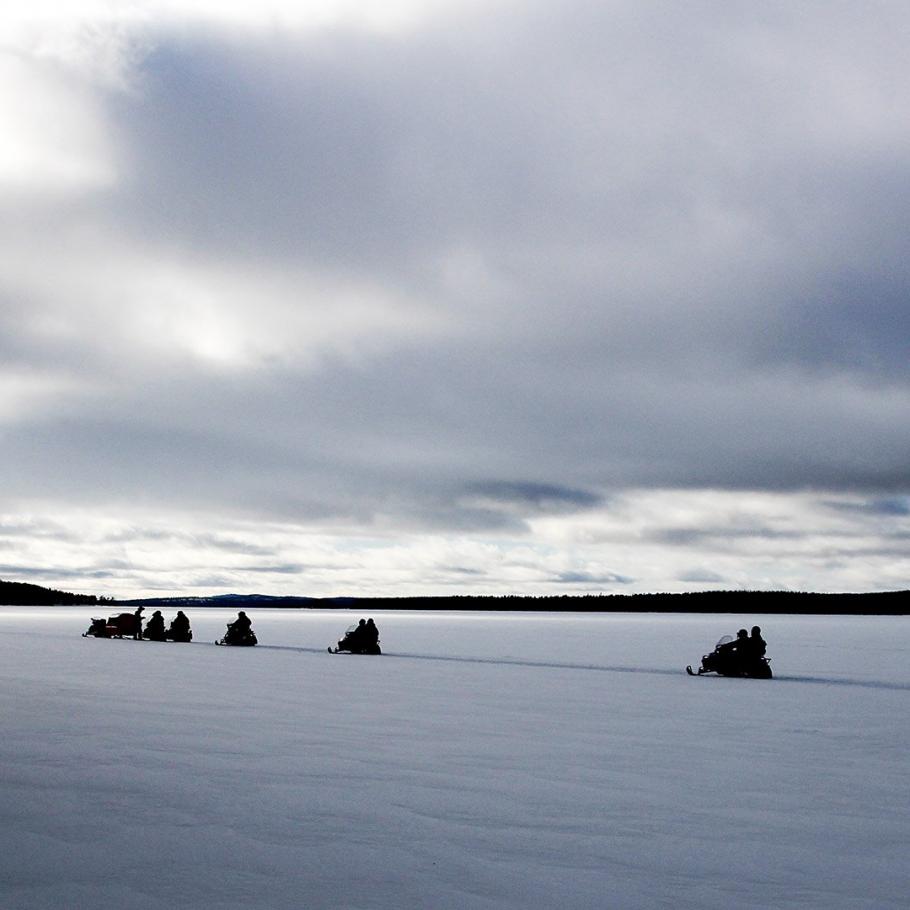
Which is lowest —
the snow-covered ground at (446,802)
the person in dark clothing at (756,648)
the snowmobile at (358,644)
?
the snow-covered ground at (446,802)

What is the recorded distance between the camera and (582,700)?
2581 cm

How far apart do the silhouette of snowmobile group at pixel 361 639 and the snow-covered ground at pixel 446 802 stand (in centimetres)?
1119

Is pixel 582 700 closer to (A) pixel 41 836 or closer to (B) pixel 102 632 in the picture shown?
(A) pixel 41 836

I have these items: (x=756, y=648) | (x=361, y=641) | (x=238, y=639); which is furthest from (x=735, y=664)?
(x=238, y=639)

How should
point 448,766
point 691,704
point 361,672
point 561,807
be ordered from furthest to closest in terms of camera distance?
point 361,672 < point 691,704 < point 448,766 < point 561,807

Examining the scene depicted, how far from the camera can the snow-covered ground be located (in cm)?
872

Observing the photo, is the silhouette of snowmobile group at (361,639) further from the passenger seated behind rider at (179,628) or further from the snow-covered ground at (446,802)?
the snow-covered ground at (446,802)

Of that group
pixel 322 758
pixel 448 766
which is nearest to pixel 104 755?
pixel 322 758

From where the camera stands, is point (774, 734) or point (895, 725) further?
point (895, 725)

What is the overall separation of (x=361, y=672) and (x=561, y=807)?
80.4ft

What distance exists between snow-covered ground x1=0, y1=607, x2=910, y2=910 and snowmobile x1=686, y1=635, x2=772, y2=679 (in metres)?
11.0

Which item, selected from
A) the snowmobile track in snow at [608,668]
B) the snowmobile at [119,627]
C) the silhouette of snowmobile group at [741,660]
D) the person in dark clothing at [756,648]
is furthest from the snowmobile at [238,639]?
the person in dark clothing at [756,648]

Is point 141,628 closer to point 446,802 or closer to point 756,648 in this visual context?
point 756,648

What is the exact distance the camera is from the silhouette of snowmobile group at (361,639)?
3675 cm
